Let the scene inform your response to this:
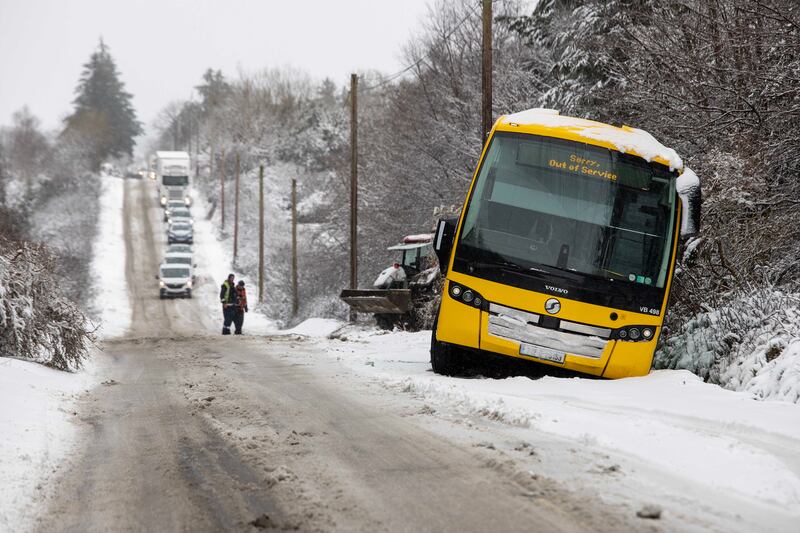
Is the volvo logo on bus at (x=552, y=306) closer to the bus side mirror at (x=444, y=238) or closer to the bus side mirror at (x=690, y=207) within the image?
the bus side mirror at (x=444, y=238)

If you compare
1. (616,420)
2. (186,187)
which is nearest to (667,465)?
(616,420)

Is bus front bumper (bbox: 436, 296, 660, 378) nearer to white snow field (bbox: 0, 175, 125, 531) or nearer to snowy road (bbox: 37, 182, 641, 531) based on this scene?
snowy road (bbox: 37, 182, 641, 531)

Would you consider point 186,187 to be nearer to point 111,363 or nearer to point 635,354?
point 111,363

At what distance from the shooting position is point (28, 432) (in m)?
7.50

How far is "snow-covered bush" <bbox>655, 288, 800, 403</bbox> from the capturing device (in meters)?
9.03

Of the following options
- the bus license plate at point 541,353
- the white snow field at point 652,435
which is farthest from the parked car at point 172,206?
the bus license plate at point 541,353

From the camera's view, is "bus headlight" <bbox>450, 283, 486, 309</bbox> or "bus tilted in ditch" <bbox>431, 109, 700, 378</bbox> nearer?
"bus tilted in ditch" <bbox>431, 109, 700, 378</bbox>

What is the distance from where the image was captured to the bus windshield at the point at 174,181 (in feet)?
250

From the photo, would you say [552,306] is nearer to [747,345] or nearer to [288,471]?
[747,345]

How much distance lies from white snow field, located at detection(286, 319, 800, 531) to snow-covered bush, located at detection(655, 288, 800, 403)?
0.48m

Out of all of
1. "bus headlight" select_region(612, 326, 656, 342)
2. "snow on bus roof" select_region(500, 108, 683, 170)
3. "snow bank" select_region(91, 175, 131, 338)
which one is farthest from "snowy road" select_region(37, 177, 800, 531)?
"snow bank" select_region(91, 175, 131, 338)

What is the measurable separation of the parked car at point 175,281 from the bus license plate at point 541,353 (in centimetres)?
4199

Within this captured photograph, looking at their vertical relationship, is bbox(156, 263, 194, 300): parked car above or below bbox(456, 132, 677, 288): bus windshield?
below

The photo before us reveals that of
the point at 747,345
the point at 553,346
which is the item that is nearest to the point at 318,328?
the point at 553,346
